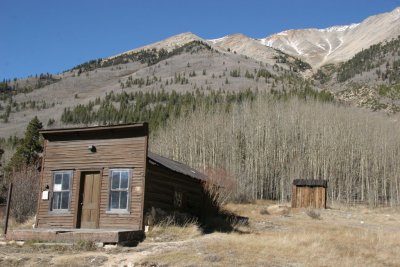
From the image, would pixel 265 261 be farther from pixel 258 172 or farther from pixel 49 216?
pixel 258 172

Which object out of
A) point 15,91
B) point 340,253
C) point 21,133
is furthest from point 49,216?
point 15,91

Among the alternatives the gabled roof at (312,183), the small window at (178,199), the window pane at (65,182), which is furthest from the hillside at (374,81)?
the window pane at (65,182)

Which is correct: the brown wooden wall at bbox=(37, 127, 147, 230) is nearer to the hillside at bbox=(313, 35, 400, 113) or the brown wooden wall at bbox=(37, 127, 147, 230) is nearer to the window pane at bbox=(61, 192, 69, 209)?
the window pane at bbox=(61, 192, 69, 209)

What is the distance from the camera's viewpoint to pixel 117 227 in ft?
66.4

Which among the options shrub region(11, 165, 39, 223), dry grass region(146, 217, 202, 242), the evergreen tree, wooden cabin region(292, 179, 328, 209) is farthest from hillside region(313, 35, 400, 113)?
dry grass region(146, 217, 202, 242)

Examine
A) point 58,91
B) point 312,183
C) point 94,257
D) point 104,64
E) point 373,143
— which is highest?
point 104,64

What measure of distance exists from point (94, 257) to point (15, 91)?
15438cm

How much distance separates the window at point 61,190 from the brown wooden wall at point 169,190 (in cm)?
364

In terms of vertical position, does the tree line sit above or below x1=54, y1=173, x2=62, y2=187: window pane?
above

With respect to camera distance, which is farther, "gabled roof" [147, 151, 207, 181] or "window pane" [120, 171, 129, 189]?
"gabled roof" [147, 151, 207, 181]

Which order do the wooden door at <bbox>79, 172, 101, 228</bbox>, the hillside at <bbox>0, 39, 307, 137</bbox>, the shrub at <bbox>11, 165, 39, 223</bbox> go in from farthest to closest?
1. the hillside at <bbox>0, 39, 307, 137</bbox>
2. the shrub at <bbox>11, 165, 39, 223</bbox>
3. the wooden door at <bbox>79, 172, 101, 228</bbox>

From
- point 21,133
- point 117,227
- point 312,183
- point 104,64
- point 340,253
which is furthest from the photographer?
point 104,64

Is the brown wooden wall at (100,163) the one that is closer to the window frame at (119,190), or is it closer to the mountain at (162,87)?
the window frame at (119,190)

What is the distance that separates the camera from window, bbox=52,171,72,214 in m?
21.6
